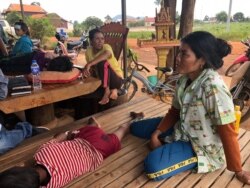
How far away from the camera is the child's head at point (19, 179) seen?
120 centimetres

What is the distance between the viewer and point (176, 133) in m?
1.92

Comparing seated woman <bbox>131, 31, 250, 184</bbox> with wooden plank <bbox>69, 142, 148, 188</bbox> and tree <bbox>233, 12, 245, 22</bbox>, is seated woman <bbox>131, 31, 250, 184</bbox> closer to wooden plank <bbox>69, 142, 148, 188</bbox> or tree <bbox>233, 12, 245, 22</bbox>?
wooden plank <bbox>69, 142, 148, 188</bbox>

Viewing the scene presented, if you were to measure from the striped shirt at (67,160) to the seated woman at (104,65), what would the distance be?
1481 millimetres

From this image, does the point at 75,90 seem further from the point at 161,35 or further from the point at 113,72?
the point at 161,35

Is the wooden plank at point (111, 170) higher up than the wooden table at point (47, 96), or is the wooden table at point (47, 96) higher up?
the wooden table at point (47, 96)

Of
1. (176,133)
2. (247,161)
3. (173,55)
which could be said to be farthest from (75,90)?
(173,55)

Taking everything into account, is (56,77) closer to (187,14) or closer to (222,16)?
(187,14)

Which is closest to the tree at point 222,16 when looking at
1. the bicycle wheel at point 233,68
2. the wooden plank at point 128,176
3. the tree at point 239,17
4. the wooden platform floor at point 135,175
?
the tree at point 239,17

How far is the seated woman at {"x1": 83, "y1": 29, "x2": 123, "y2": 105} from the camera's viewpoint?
329 cm

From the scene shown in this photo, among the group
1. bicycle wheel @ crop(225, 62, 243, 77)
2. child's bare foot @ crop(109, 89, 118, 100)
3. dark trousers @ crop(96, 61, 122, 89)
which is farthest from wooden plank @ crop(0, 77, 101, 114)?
bicycle wheel @ crop(225, 62, 243, 77)

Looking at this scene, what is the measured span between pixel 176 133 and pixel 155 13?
3770 millimetres

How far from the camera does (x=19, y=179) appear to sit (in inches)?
49.1

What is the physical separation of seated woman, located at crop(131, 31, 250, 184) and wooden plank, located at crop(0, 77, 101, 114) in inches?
36.9

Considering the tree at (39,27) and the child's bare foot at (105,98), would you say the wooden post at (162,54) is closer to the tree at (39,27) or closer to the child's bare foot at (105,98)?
the child's bare foot at (105,98)
